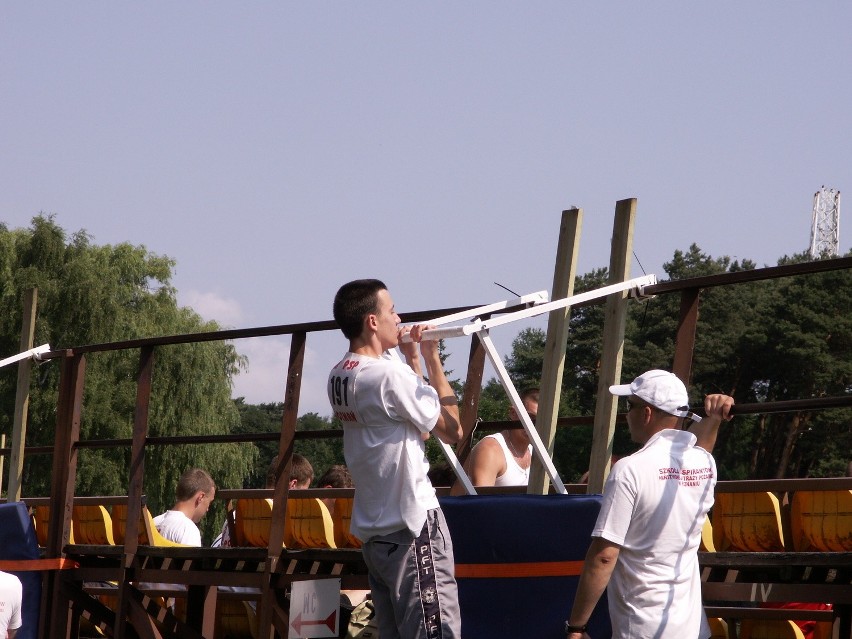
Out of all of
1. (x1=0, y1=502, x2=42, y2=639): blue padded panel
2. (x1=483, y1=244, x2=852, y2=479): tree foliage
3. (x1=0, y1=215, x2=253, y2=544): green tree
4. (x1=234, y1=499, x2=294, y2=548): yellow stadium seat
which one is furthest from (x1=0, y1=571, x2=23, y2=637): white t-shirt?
(x1=483, y1=244, x2=852, y2=479): tree foliage

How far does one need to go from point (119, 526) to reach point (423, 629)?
12.6 feet

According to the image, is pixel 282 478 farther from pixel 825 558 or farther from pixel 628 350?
pixel 628 350

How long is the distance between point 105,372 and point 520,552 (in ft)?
96.3

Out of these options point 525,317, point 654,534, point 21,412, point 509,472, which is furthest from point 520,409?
point 21,412

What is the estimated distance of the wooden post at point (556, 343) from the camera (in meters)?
5.11

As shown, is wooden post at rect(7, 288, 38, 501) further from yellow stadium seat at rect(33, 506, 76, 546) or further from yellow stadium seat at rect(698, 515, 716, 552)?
yellow stadium seat at rect(698, 515, 716, 552)

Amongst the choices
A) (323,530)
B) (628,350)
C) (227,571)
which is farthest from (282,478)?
(628,350)

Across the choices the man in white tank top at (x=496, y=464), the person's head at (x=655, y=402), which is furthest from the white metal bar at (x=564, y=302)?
the man in white tank top at (x=496, y=464)

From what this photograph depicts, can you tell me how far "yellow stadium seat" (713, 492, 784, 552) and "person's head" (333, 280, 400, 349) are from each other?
57.6 inches

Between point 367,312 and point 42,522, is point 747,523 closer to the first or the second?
point 367,312

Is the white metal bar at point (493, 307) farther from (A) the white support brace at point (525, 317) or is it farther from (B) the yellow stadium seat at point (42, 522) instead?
(B) the yellow stadium seat at point (42, 522)

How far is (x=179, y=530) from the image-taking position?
8.52 meters

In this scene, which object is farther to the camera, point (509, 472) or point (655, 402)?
point (509, 472)

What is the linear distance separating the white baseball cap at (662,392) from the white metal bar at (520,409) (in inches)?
25.0
